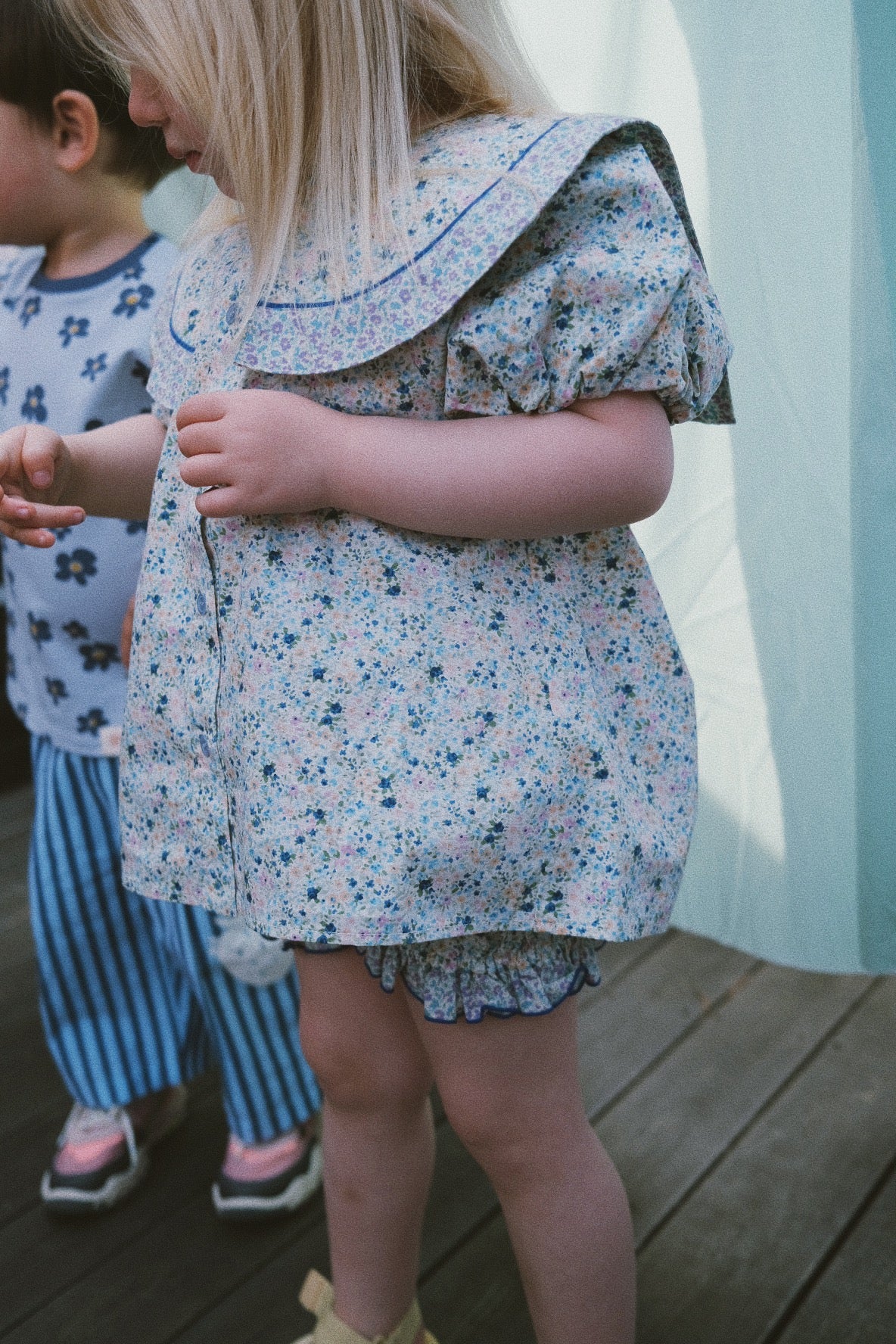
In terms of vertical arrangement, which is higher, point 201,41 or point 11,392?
point 201,41

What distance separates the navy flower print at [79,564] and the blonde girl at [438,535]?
0.35 meters

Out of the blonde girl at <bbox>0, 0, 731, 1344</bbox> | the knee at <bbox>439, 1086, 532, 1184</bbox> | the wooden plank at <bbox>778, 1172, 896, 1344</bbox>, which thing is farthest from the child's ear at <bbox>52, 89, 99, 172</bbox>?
the wooden plank at <bbox>778, 1172, 896, 1344</bbox>

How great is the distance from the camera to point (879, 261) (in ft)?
3.20

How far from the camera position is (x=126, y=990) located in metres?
1.27

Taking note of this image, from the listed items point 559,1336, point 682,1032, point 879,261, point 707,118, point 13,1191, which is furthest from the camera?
point 682,1032

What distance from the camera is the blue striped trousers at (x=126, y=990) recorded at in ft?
3.95

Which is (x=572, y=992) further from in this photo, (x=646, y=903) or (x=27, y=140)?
(x=27, y=140)

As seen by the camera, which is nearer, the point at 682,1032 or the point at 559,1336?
the point at 559,1336

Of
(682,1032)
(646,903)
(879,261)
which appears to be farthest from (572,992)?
(682,1032)

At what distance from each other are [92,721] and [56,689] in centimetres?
4

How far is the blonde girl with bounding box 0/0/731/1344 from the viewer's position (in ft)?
2.22

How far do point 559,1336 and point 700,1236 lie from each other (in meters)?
0.35

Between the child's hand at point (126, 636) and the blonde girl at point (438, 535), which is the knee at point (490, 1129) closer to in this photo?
the blonde girl at point (438, 535)

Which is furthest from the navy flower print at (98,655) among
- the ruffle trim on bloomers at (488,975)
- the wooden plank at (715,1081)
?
the wooden plank at (715,1081)
